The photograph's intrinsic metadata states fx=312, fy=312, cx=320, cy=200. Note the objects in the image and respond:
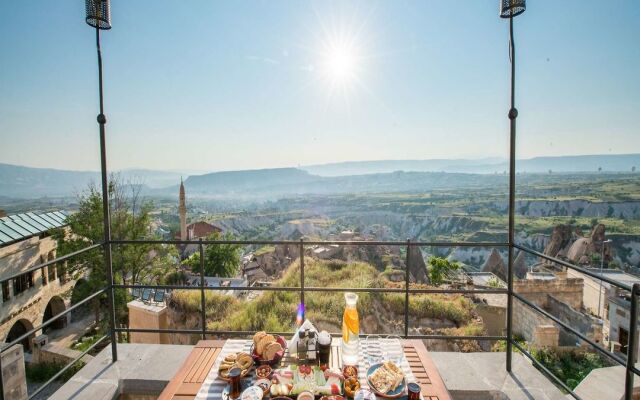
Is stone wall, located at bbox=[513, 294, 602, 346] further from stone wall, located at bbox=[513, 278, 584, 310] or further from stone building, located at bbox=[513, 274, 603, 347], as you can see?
stone wall, located at bbox=[513, 278, 584, 310]

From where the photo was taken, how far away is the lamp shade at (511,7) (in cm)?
212

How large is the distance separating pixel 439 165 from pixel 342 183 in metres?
52.1

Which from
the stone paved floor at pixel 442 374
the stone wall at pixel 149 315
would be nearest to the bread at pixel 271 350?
the stone paved floor at pixel 442 374

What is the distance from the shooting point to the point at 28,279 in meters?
21.6

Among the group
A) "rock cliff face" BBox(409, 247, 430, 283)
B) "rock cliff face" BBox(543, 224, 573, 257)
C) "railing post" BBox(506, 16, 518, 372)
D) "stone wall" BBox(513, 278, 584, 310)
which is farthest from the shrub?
"rock cliff face" BBox(543, 224, 573, 257)

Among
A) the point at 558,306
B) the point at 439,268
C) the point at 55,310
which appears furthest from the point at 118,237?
the point at 558,306

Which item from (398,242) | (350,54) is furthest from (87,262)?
(398,242)

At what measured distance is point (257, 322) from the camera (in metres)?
7.18

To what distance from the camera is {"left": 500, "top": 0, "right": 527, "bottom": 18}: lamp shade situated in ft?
6.95

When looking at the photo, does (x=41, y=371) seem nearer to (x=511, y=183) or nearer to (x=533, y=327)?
(x=511, y=183)

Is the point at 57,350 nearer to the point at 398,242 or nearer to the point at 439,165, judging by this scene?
the point at 398,242

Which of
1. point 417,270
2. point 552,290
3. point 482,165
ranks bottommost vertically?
point 417,270

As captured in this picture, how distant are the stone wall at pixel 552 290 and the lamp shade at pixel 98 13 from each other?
24.5 m

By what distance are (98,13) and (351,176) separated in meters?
108
